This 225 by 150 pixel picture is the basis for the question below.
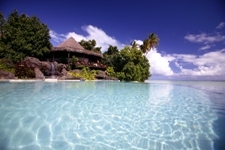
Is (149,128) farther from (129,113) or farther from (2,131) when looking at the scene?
(2,131)

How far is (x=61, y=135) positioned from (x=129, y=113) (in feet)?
7.79

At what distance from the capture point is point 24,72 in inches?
632

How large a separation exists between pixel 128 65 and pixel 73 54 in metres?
10.2

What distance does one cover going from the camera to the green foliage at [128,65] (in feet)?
82.6

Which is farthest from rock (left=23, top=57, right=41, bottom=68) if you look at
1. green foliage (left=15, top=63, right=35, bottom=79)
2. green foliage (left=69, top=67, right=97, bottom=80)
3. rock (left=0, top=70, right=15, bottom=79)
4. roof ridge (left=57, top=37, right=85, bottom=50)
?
roof ridge (left=57, top=37, right=85, bottom=50)

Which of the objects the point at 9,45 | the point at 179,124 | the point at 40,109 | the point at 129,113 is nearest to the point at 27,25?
the point at 9,45

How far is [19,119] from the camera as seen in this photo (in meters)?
3.68

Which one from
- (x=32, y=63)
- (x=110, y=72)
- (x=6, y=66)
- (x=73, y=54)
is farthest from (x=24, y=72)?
(x=110, y=72)

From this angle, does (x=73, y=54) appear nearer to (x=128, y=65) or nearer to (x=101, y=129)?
(x=128, y=65)

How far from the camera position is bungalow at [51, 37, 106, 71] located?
899 inches

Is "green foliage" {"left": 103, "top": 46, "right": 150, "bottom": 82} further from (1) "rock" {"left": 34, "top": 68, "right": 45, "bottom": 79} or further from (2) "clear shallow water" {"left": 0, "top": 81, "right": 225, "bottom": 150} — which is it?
(2) "clear shallow water" {"left": 0, "top": 81, "right": 225, "bottom": 150}

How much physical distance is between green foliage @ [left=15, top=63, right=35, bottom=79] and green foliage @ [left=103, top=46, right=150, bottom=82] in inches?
508

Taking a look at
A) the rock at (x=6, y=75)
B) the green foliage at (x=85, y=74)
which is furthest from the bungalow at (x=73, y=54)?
the rock at (x=6, y=75)

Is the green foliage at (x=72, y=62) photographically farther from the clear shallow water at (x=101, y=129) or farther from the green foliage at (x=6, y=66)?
the clear shallow water at (x=101, y=129)
